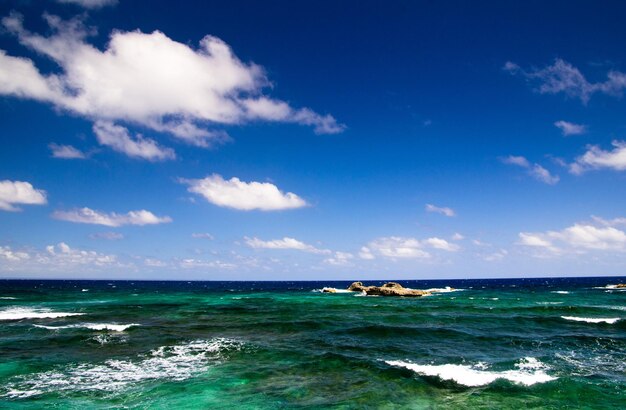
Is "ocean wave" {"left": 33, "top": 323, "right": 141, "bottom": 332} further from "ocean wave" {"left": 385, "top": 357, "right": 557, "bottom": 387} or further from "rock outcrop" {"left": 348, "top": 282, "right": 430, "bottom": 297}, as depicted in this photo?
"rock outcrop" {"left": 348, "top": 282, "right": 430, "bottom": 297}

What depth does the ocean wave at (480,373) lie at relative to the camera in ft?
60.2

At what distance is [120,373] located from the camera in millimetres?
19859

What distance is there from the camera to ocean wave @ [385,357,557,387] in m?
18.3

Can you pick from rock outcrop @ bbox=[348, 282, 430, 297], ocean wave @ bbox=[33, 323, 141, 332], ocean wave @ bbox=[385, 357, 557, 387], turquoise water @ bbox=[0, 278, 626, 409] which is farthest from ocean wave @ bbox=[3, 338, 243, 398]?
rock outcrop @ bbox=[348, 282, 430, 297]

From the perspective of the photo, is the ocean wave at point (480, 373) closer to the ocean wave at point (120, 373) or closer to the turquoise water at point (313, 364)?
the turquoise water at point (313, 364)

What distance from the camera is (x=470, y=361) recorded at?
22250mm

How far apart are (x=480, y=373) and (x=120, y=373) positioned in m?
18.6

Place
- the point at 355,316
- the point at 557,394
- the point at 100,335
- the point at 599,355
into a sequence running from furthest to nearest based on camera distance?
the point at 355,316 < the point at 100,335 < the point at 599,355 < the point at 557,394

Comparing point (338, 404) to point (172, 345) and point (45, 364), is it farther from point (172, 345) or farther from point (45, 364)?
point (45, 364)

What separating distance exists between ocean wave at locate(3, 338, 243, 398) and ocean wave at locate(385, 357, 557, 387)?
11222 mm

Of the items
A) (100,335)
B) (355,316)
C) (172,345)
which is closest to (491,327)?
(355,316)

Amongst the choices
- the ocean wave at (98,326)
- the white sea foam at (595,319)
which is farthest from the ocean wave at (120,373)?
the white sea foam at (595,319)

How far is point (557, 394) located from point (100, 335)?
30523mm

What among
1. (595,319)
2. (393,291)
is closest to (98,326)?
(595,319)
